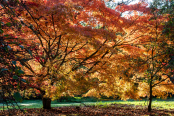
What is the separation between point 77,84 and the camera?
18.2 ft

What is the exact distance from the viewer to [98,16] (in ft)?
18.4

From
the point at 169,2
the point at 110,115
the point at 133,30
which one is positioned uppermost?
the point at 169,2

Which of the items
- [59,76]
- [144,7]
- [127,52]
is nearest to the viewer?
[59,76]

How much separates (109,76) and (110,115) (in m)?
1.65

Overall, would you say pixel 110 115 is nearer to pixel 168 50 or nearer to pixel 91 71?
pixel 91 71

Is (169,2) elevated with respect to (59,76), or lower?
elevated

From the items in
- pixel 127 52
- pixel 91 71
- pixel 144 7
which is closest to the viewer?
pixel 144 7

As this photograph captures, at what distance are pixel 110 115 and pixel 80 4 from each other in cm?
464

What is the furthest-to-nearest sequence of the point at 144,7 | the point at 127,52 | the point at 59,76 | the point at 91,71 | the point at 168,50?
the point at 127,52 → the point at 91,71 → the point at 144,7 → the point at 59,76 → the point at 168,50

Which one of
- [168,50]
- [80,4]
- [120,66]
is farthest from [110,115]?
[80,4]

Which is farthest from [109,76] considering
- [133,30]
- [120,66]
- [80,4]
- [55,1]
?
[55,1]

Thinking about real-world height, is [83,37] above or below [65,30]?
below

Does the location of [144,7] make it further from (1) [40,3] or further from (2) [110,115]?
(2) [110,115]

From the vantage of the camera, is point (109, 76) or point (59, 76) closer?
point (59, 76)
